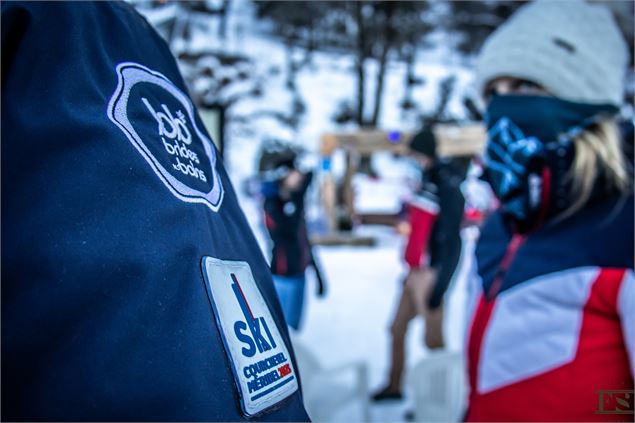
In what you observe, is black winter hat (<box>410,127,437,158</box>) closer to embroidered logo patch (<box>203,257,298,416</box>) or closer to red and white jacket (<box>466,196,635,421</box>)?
red and white jacket (<box>466,196,635,421</box>)

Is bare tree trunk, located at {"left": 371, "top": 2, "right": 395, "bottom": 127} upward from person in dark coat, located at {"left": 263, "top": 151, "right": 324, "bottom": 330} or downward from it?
upward

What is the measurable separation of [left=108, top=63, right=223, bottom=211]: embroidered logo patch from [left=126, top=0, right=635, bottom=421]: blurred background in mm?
782

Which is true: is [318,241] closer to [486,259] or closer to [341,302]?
[341,302]

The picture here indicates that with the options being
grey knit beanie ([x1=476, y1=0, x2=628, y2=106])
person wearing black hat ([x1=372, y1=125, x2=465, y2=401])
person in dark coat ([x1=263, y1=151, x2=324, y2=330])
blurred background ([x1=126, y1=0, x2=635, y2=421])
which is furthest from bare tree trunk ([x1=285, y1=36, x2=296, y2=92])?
grey knit beanie ([x1=476, y1=0, x2=628, y2=106])

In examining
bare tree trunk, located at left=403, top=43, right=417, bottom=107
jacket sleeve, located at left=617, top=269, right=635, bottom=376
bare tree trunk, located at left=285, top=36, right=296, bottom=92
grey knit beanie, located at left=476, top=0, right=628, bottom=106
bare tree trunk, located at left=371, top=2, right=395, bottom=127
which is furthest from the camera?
bare tree trunk, located at left=403, top=43, right=417, bottom=107

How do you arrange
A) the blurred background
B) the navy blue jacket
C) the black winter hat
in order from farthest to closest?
1. the black winter hat
2. the blurred background
3. the navy blue jacket

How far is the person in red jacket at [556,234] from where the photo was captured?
0.91 meters

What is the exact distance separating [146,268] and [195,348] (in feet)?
0.28

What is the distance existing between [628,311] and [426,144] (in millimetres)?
2723

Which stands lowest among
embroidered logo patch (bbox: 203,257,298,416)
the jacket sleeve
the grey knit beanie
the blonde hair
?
the jacket sleeve

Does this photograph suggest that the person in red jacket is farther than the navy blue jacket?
Yes

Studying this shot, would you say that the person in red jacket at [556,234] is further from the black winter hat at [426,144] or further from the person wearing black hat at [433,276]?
the black winter hat at [426,144]

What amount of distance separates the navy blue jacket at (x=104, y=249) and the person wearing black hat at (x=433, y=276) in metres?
2.80

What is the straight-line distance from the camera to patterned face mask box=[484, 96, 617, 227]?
1.05 meters
